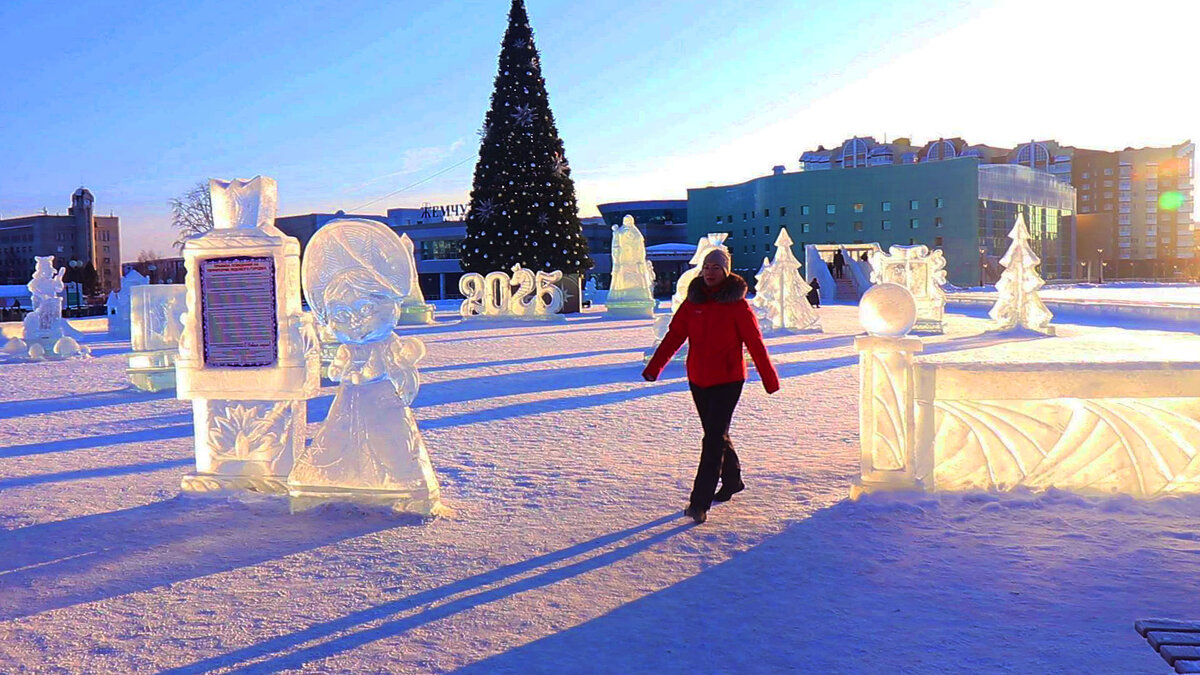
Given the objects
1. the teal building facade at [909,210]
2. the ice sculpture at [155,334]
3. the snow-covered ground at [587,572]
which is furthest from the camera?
the teal building facade at [909,210]

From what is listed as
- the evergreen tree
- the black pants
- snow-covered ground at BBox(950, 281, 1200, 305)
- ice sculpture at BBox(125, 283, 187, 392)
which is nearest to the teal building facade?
snow-covered ground at BBox(950, 281, 1200, 305)

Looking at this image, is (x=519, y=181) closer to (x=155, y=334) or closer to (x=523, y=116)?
(x=523, y=116)

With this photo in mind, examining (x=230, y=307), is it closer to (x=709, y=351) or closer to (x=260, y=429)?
(x=260, y=429)

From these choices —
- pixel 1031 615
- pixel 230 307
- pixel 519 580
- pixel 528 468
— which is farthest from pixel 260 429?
pixel 1031 615

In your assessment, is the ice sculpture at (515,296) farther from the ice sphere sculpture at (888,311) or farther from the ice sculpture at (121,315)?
the ice sphere sculpture at (888,311)

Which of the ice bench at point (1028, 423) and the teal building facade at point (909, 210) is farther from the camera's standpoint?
the teal building facade at point (909, 210)

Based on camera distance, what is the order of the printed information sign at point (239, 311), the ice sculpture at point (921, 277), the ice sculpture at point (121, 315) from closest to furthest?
1. the printed information sign at point (239, 311)
2. the ice sculpture at point (921, 277)
3. the ice sculpture at point (121, 315)

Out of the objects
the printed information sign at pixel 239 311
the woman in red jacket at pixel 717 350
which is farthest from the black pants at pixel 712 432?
the printed information sign at pixel 239 311

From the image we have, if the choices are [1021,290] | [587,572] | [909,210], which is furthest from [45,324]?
[909,210]

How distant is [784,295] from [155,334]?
1276 centimetres

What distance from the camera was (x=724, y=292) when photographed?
5.02 m

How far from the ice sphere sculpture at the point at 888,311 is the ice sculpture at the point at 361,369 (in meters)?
2.67

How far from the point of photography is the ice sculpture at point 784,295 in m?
19.7

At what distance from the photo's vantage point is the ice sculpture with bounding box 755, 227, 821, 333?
19.7 m
